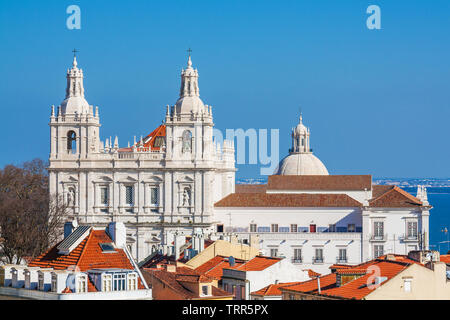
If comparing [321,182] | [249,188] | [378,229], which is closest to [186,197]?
[321,182]

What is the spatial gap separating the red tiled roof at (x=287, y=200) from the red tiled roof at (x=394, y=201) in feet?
4.22

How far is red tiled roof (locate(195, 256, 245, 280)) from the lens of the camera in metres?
48.8

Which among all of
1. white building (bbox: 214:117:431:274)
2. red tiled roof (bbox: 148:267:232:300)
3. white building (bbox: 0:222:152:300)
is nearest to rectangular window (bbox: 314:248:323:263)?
white building (bbox: 214:117:431:274)

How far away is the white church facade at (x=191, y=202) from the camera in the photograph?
7888cm

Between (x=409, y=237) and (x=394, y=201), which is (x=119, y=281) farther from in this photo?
(x=394, y=201)

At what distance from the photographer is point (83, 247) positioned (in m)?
41.3

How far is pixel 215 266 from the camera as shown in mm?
50875

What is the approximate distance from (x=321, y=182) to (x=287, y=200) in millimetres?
7454

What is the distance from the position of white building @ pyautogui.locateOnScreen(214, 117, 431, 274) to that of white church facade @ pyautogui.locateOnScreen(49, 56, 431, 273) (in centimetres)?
7

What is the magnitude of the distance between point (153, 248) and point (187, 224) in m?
2.86
